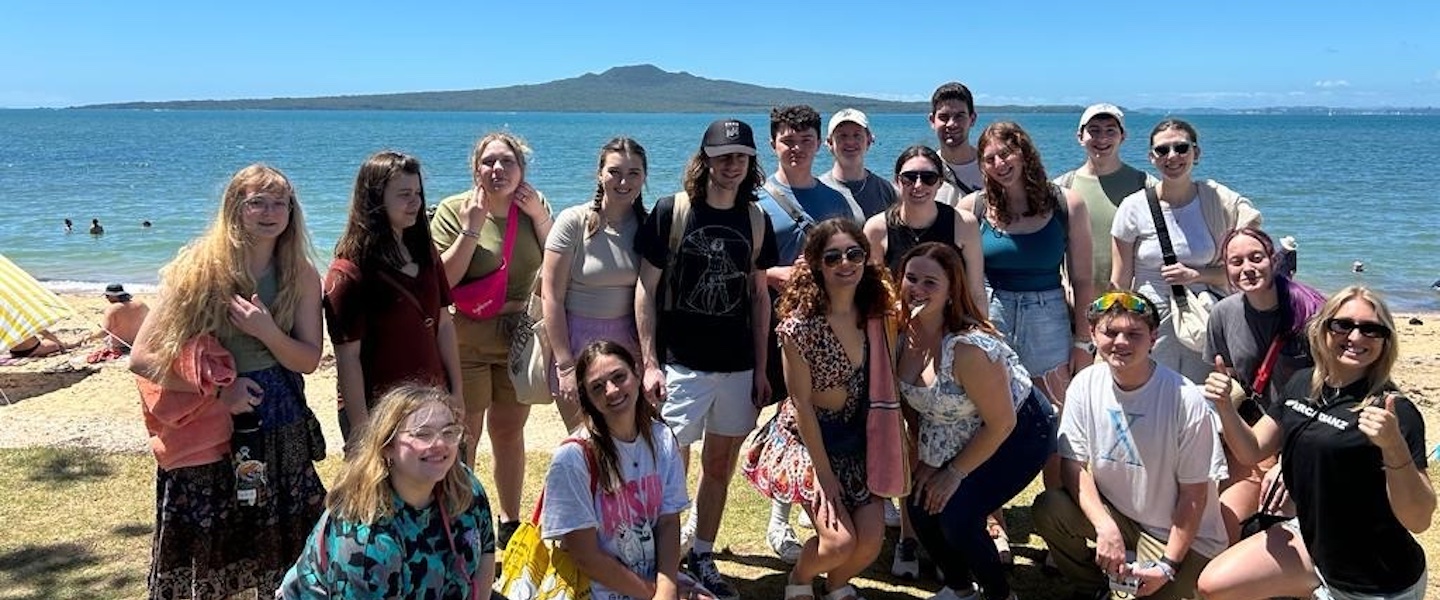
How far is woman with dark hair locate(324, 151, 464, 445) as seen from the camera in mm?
3982

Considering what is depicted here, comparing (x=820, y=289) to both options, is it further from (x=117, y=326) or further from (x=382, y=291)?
(x=117, y=326)

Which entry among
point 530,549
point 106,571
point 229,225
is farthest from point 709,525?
point 106,571

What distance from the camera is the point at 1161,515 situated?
4148 millimetres

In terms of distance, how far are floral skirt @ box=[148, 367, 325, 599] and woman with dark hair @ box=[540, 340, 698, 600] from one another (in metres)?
0.95

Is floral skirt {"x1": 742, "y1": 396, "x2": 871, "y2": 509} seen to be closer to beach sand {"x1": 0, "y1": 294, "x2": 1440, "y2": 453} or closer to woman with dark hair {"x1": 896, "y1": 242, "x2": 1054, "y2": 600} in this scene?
woman with dark hair {"x1": 896, "y1": 242, "x2": 1054, "y2": 600}

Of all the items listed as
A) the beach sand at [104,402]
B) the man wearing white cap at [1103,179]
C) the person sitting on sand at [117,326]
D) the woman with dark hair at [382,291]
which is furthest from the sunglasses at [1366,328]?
the person sitting on sand at [117,326]

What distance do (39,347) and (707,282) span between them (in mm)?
9088

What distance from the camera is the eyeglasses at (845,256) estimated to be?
405 cm

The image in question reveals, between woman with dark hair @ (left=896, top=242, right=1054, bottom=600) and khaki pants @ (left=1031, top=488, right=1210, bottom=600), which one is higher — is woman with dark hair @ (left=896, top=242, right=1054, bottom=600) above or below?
above

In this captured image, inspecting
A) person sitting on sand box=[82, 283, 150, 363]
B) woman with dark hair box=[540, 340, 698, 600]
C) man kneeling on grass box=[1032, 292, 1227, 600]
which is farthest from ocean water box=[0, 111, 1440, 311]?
man kneeling on grass box=[1032, 292, 1227, 600]

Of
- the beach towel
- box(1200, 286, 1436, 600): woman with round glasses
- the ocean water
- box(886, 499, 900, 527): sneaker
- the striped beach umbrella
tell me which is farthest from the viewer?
the ocean water

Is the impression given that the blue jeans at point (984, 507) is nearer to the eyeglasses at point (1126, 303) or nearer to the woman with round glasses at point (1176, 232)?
the eyeglasses at point (1126, 303)

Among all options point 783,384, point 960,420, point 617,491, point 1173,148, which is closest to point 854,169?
point 783,384

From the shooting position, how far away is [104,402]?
865cm
